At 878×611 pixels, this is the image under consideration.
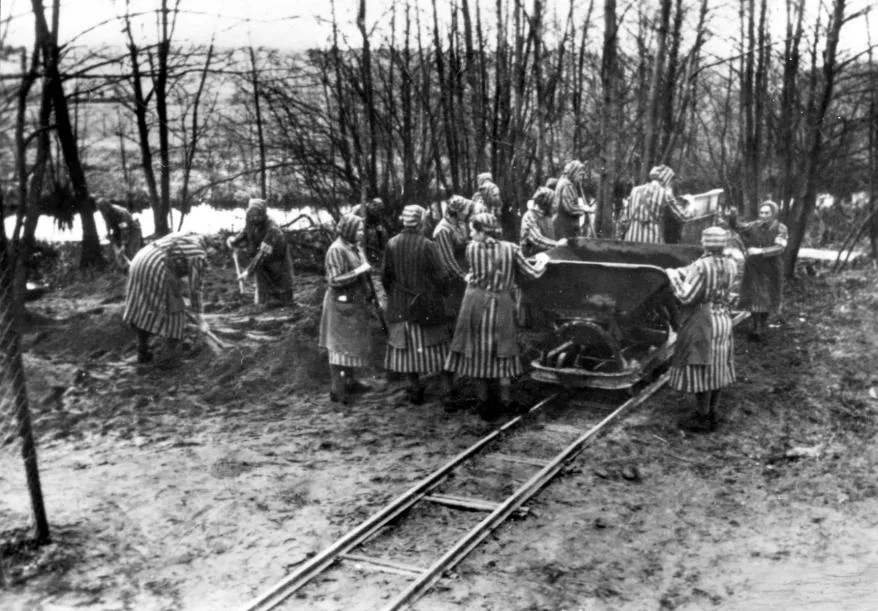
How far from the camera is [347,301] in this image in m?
9.10

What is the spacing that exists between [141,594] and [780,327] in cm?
991

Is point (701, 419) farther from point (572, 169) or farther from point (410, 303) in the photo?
point (572, 169)

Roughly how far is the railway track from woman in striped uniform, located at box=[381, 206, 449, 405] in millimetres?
1130

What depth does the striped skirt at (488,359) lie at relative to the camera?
869 centimetres

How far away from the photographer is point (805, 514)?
677 centimetres

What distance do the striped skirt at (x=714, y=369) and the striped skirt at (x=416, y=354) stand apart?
7.34 ft

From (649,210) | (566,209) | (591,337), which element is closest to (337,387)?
(591,337)

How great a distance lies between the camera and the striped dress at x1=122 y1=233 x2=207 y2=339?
391 inches

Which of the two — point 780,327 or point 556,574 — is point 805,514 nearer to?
point 556,574

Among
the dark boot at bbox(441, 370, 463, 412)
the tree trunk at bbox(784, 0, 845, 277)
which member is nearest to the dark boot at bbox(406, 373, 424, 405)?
the dark boot at bbox(441, 370, 463, 412)

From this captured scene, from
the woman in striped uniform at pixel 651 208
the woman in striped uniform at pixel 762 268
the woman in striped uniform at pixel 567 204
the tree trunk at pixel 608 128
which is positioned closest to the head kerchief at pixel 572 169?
the woman in striped uniform at pixel 567 204

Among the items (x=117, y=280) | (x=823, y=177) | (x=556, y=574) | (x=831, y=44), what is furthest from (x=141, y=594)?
(x=823, y=177)

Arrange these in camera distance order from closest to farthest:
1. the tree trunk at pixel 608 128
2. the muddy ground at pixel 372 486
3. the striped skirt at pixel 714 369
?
the muddy ground at pixel 372 486 < the striped skirt at pixel 714 369 < the tree trunk at pixel 608 128

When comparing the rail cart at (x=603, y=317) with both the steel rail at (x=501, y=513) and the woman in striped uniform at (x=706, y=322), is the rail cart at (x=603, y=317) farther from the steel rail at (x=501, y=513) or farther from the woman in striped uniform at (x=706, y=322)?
the woman in striped uniform at (x=706, y=322)
